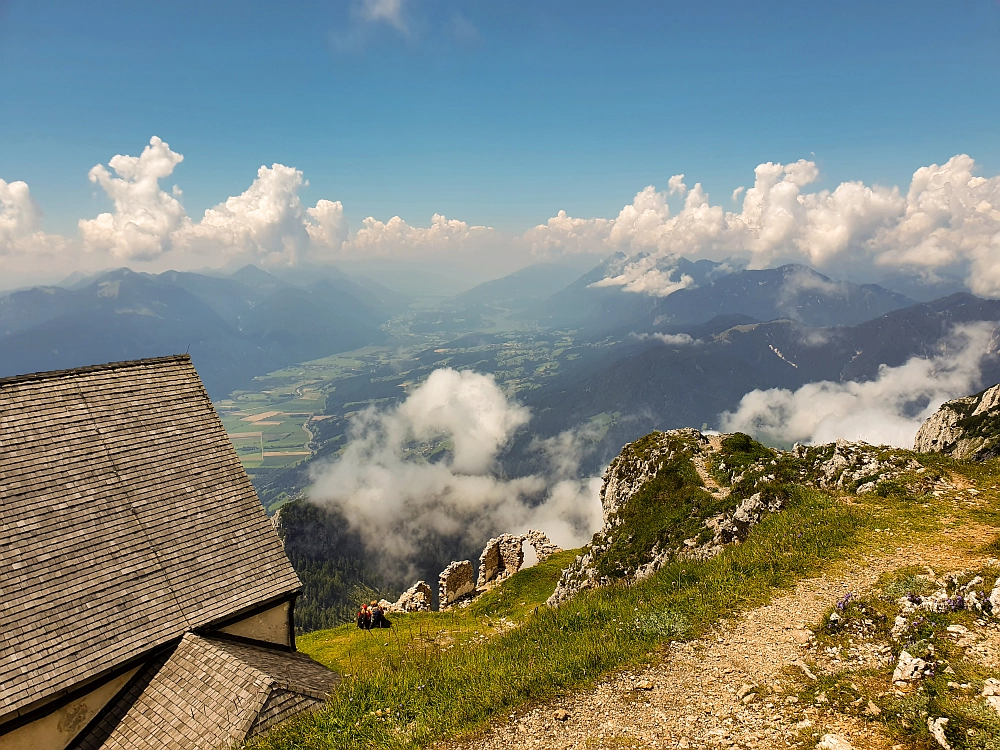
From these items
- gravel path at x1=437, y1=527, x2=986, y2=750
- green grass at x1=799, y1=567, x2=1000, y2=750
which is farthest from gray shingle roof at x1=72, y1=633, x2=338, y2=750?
green grass at x1=799, y1=567, x2=1000, y2=750

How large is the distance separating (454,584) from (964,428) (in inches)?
3151

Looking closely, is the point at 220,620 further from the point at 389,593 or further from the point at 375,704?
the point at 389,593

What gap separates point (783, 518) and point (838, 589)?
5.86 meters

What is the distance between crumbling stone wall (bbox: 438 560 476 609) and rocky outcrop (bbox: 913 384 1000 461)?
57453 mm

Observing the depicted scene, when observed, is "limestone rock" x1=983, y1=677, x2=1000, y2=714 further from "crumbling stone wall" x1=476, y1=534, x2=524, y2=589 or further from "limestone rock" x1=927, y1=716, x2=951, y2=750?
"crumbling stone wall" x1=476, y1=534, x2=524, y2=589

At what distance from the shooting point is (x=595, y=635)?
12.3m

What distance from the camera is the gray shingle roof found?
37.2 ft

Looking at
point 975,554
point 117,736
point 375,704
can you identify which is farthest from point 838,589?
point 117,736

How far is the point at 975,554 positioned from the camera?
41.5 feet

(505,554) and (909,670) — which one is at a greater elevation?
(909,670)

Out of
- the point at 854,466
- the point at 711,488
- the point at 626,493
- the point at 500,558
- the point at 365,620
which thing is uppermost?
the point at 854,466

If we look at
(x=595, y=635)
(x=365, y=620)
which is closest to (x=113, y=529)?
(x=595, y=635)

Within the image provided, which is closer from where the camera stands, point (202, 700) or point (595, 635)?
point (202, 700)

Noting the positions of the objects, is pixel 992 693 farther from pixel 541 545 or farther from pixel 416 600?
pixel 541 545
